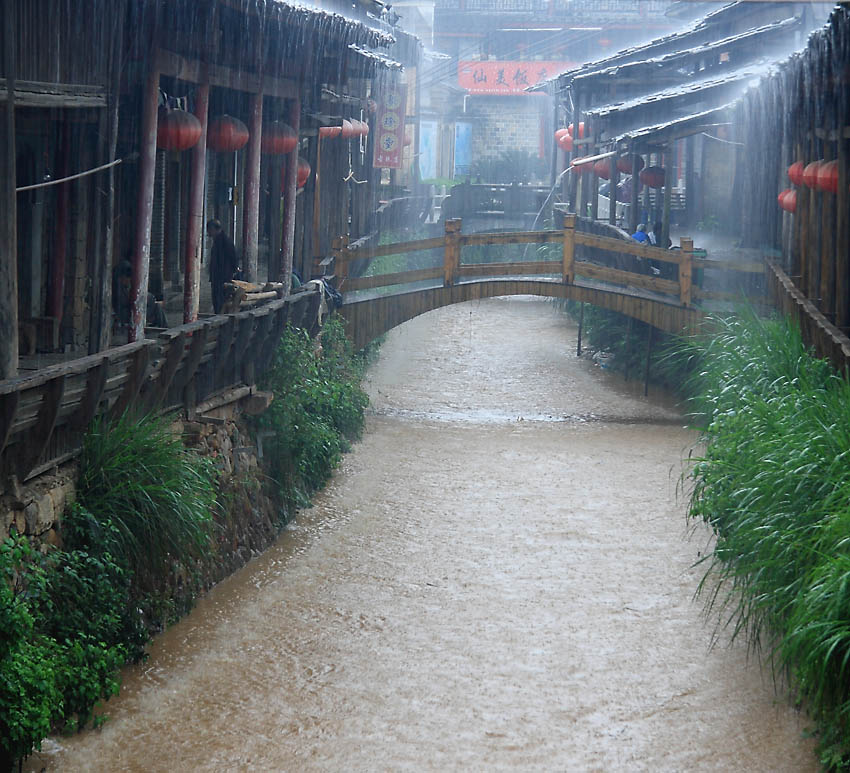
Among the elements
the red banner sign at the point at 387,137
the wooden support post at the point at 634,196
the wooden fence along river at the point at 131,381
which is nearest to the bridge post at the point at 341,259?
the wooden fence along river at the point at 131,381

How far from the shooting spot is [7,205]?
27.5 feet

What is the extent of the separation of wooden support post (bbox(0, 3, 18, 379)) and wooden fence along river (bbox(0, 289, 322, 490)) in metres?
0.31

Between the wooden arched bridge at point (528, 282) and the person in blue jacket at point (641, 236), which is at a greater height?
the person in blue jacket at point (641, 236)

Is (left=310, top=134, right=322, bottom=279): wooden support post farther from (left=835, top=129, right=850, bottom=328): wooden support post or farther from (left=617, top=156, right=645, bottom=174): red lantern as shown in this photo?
(left=835, top=129, right=850, bottom=328): wooden support post

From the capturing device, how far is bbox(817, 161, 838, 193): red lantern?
13121 mm

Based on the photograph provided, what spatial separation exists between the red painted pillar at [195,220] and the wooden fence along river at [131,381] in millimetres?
485

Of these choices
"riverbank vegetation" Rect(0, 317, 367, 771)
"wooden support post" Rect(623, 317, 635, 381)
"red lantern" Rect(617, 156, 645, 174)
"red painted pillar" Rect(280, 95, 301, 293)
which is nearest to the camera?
"riverbank vegetation" Rect(0, 317, 367, 771)

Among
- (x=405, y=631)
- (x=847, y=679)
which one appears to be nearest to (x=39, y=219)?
(x=405, y=631)

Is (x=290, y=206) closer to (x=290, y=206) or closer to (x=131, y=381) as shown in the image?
(x=290, y=206)

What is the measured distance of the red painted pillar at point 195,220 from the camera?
11883mm

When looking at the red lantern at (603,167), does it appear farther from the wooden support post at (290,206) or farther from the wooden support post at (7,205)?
the wooden support post at (7,205)

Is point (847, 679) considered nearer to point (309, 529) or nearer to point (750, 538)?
point (750, 538)

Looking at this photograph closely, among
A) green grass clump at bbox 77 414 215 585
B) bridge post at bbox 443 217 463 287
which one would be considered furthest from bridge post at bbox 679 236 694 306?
green grass clump at bbox 77 414 215 585

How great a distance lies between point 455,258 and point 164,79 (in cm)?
587
